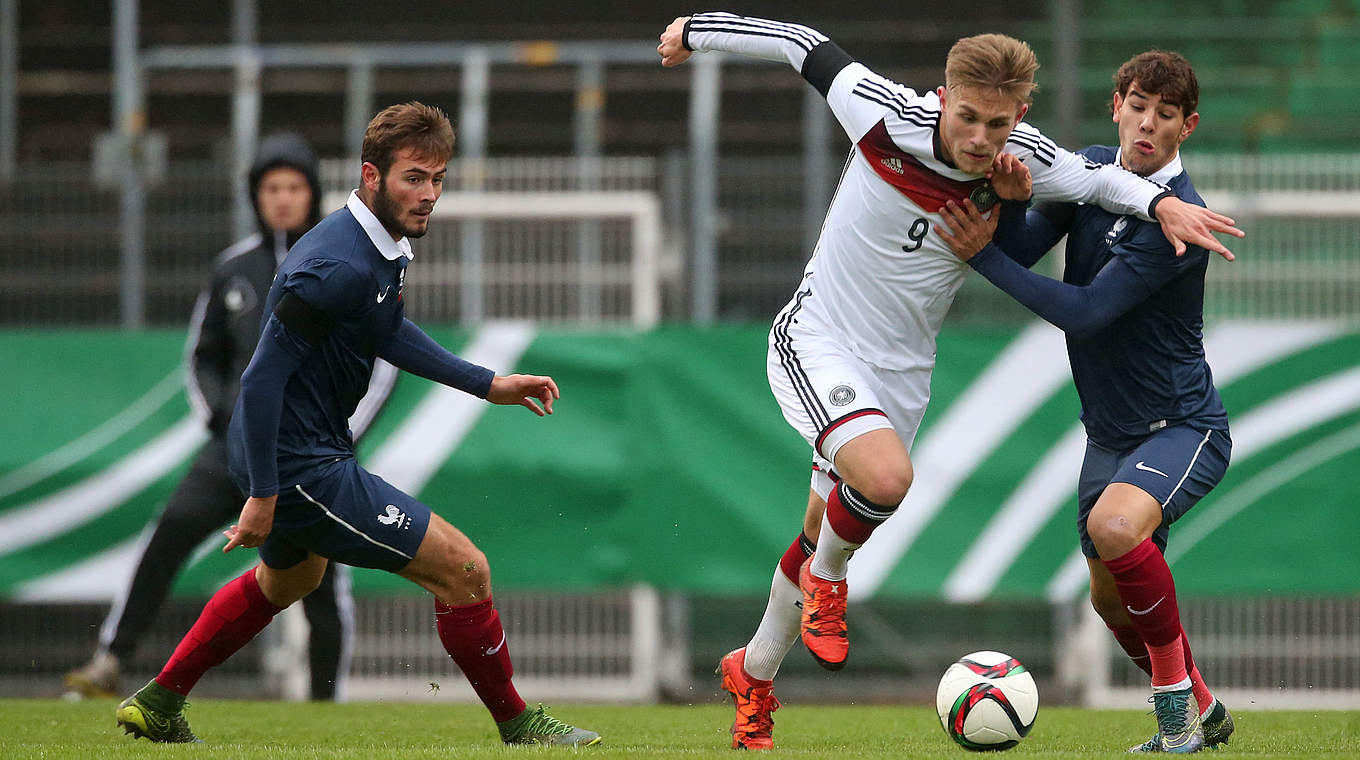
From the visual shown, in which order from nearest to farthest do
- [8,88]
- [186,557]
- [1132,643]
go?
[1132,643]
[186,557]
[8,88]

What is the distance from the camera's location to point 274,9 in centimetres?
1350

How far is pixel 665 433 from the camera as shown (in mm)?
8586

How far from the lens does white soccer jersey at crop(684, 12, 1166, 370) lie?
16.7 ft

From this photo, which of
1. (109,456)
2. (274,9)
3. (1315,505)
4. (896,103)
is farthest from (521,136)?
(896,103)

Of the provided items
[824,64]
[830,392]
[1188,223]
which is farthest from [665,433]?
[1188,223]

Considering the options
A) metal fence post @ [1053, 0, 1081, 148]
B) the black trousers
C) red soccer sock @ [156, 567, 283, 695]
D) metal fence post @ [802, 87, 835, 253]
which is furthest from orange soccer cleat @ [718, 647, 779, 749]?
metal fence post @ [1053, 0, 1081, 148]

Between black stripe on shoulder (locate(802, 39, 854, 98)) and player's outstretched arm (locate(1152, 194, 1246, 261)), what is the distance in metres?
1.14

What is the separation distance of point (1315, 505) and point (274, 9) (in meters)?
9.53

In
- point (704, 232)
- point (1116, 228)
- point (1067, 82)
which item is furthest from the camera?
point (1067, 82)

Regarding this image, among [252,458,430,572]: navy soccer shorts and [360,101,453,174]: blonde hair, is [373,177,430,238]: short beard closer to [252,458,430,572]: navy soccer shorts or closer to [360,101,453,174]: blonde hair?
[360,101,453,174]: blonde hair

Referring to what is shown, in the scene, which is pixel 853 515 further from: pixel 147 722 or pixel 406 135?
pixel 147 722

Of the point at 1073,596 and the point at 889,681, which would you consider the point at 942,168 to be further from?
the point at 889,681

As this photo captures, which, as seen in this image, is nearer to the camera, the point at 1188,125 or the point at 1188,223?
the point at 1188,223

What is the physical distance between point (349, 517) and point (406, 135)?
1.24 m
